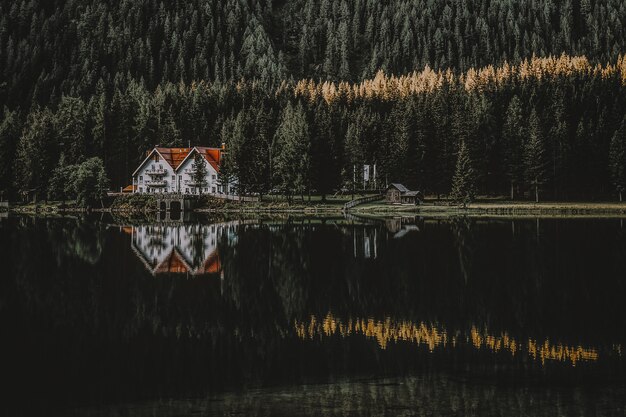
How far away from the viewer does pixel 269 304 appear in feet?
91.0

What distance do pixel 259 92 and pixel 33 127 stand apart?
181 feet

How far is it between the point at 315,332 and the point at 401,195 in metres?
92.5

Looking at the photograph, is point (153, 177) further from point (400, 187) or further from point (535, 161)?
point (535, 161)

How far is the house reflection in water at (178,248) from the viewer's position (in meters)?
38.6

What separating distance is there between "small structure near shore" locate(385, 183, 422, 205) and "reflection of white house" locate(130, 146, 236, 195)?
103 ft

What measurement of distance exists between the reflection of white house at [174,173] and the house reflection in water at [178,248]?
56.3m

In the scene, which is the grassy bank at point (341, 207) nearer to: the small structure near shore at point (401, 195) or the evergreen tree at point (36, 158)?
the small structure near shore at point (401, 195)

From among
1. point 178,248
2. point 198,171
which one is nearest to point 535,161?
point 198,171

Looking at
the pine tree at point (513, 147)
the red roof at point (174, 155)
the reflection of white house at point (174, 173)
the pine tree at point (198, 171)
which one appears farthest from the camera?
the red roof at point (174, 155)

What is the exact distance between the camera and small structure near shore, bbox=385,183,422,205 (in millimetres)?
112100

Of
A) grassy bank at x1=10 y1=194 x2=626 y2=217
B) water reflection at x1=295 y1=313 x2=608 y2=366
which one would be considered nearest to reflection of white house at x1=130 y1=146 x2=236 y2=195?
grassy bank at x1=10 y1=194 x2=626 y2=217

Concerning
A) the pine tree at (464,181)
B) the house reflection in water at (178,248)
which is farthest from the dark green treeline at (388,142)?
the house reflection in water at (178,248)

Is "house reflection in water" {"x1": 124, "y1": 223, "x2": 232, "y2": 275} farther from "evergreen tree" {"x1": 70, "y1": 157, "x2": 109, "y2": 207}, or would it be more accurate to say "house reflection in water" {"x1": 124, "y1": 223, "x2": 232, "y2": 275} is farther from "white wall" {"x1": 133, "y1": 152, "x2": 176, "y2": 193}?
"white wall" {"x1": 133, "y1": 152, "x2": 176, "y2": 193}

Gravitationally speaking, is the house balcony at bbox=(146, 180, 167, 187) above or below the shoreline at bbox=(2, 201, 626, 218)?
above
